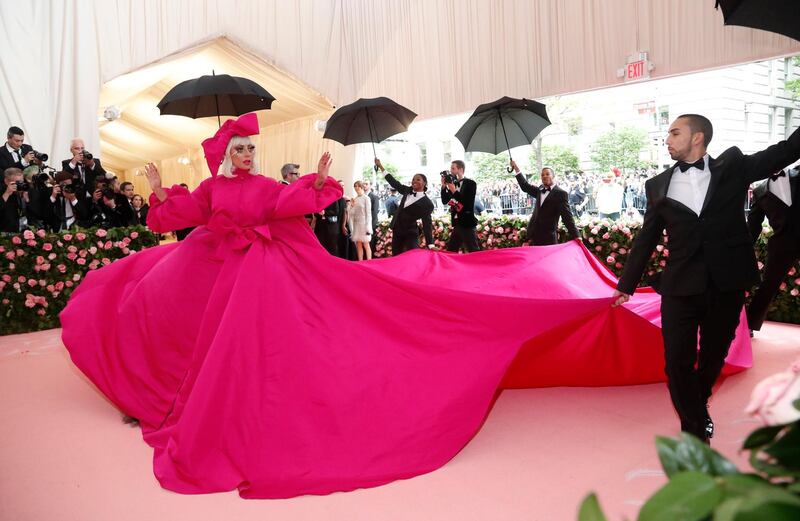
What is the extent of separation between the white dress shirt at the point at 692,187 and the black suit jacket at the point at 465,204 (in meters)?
4.49

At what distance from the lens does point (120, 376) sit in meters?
3.67

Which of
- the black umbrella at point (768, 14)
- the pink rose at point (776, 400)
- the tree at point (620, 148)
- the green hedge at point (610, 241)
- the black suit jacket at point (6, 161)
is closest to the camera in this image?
the pink rose at point (776, 400)

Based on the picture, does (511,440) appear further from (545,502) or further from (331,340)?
(331,340)

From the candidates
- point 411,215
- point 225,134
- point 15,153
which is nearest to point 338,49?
point 411,215

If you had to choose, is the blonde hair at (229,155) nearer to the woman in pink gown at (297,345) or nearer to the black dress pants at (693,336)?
the woman in pink gown at (297,345)

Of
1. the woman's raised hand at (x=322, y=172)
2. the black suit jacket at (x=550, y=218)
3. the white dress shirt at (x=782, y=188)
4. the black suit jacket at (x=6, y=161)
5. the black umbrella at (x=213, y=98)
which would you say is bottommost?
the black suit jacket at (x=550, y=218)

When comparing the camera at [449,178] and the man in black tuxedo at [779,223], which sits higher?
the camera at [449,178]

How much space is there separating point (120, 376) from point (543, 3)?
782 cm

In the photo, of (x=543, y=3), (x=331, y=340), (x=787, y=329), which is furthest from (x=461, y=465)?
(x=543, y=3)

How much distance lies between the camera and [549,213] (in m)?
6.83

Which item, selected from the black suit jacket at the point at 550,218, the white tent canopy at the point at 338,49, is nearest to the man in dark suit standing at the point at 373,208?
the white tent canopy at the point at 338,49

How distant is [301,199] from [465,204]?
411 centimetres

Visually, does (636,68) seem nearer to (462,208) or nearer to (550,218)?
(550,218)

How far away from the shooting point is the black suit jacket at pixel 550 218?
6.74m
